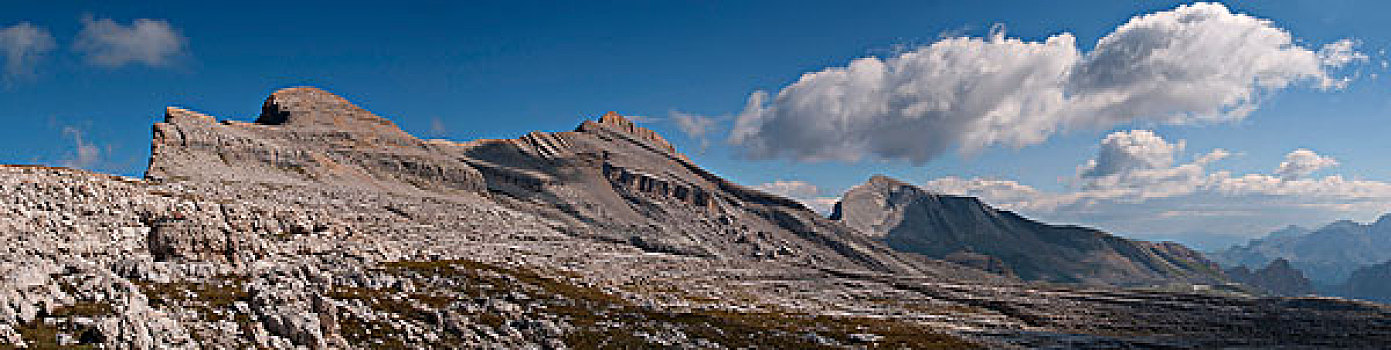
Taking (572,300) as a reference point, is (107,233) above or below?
above

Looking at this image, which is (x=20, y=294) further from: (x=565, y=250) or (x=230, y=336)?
Result: (x=565, y=250)

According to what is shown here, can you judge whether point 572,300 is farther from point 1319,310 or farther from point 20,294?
point 1319,310

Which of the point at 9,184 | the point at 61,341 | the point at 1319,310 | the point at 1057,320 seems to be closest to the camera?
the point at 61,341

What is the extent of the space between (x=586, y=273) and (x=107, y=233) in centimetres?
7303

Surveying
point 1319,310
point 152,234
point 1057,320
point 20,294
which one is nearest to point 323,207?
point 152,234

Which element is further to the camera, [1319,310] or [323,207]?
[1319,310]

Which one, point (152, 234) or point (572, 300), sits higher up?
point (152, 234)

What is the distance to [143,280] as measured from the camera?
4153 centimetres

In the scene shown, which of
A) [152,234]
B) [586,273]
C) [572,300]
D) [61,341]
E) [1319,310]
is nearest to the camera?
[61,341]

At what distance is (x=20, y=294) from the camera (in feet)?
103

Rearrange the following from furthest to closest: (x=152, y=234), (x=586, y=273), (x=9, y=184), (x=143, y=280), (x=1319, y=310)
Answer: (x=1319, y=310) → (x=586, y=273) → (x=9, y=184) → (x=152, y=234) → (x=143, y=280)

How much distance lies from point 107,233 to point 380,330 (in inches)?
1477

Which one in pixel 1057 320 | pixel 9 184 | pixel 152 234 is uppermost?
pixel 9 184

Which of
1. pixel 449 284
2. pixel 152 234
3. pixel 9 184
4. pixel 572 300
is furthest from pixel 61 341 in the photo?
pixel 9 184
